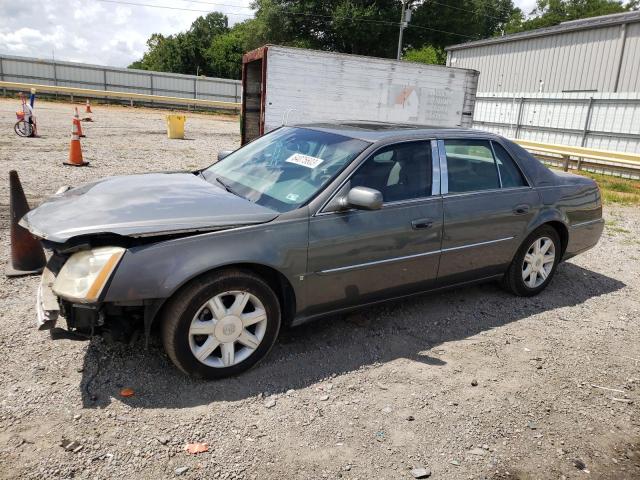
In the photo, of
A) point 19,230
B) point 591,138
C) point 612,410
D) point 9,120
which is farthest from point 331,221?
point 9,120

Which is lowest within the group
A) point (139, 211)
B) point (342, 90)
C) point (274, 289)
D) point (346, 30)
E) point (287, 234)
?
point (274, 289)

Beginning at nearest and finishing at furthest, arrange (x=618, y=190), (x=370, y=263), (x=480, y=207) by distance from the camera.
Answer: (x=370, y=263) → (x=480, y=207) → (x=618, y=190)

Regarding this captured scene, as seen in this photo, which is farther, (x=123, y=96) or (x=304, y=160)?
(x=123, y=96)

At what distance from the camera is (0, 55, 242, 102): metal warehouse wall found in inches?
1351

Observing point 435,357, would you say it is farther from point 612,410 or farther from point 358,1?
point 358,1

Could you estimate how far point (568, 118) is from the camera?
17.6 m

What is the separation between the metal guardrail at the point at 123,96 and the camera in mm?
32062

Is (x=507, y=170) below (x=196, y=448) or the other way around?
the other way around

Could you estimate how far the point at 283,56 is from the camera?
11141 millimetres

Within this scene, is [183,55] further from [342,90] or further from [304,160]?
[304,160]

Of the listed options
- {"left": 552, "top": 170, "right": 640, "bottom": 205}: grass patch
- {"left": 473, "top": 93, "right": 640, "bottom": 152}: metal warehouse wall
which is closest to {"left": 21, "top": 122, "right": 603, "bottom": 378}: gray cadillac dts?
{"left": 552, "top": 170, "right": 640, "bottom": 205}: grass patch

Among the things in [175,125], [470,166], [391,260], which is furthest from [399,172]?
[175,125]

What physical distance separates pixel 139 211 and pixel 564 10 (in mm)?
79278

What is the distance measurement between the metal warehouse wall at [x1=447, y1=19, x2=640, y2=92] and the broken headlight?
23.8m
